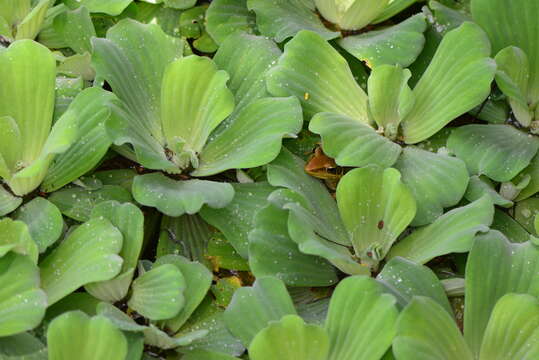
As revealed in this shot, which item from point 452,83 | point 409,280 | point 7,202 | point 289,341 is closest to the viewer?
point 289,341

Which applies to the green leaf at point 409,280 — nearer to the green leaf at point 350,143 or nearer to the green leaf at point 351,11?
the green leaf at point 350,143

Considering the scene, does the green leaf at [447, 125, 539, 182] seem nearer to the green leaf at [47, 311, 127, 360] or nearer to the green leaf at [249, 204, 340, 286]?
the green leaf at [249, 204, 340, 286]

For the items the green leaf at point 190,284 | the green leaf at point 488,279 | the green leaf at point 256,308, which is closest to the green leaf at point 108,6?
the green leaf at point 190,284

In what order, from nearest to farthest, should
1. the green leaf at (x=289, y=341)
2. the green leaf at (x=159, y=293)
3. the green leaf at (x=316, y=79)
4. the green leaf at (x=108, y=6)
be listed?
the green leaf at (x=289, y=341) < the green leaf at (x=159, y=293) < the green leaf at (x=316, y=79) < the green leaf at (x=108, y=6)

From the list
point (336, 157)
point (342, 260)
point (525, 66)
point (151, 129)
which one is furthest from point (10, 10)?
point (525, 66)

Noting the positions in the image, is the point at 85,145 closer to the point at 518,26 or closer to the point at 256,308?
Result: the point at 256,308

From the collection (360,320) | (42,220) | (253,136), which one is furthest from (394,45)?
(42,220)

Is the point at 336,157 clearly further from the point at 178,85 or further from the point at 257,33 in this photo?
the point at 257,33

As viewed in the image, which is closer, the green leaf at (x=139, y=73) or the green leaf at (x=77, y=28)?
the green leaf at (x=139, y=73)
